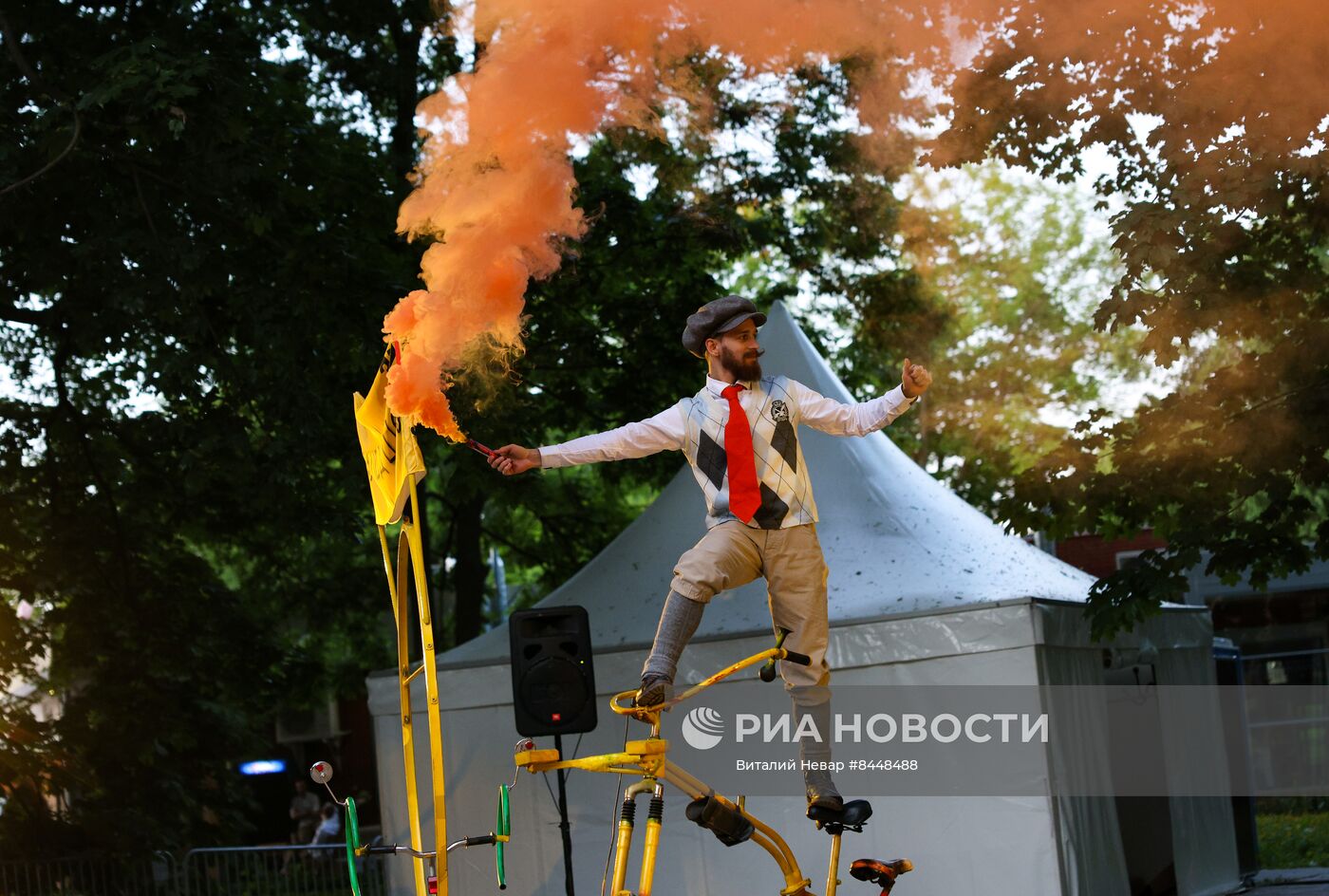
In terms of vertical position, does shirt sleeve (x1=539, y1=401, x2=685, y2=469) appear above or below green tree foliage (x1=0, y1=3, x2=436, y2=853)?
below

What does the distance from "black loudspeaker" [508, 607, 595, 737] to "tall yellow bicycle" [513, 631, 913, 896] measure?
39 centimetres

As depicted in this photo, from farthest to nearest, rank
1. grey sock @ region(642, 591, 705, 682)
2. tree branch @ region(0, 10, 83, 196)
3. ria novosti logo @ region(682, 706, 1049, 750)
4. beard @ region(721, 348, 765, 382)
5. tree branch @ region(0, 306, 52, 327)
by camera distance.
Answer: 1. tree branch @ region(0, 306, 52, 327)
2. tree branch @ region(0, 10, 83, 196)
3. ria novosti logo @ region(682, 706, 1049, 750)
4. beard @ region(721, 348, 765, 382)
5. grey sock @ region(642, 591, 705, 682)

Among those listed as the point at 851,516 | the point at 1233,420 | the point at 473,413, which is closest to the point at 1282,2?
the point at 1233,420

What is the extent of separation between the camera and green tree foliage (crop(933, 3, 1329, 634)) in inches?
235

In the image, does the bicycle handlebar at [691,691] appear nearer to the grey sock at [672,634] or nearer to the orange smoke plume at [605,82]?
the grey sock at [672,634]

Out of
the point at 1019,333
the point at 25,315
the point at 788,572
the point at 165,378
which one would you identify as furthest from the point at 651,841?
the point at 1019,333

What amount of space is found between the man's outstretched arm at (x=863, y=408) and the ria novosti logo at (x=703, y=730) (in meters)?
2.58

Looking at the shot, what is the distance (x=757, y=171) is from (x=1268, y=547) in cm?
597

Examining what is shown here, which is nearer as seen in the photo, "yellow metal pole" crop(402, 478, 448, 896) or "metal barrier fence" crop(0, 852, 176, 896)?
"yellow metal pole" crop(402, 478, 448, 896)

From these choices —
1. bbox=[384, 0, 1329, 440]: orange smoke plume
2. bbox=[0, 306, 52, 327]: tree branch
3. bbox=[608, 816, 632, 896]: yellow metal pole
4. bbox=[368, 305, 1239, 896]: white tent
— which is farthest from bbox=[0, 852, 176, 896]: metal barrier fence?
bbox=[608, 816, 632, 896]: yellow metal pole

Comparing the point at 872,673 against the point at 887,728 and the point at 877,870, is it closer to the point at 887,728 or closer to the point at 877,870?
the point at 887,728

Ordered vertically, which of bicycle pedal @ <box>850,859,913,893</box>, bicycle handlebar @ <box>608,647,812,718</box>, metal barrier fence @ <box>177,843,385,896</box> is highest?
bicycle handlebar @ <box>608,647,812,718</box>

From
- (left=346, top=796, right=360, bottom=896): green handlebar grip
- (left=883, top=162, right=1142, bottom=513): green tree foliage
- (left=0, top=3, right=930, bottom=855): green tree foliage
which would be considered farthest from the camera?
(left=883, top=162, right=1142, bottom=513): green tree foliage

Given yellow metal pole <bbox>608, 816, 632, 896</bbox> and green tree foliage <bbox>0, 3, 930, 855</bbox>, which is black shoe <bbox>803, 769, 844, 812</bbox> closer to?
yellow metal pole <bbox>608, 816, 632, 896</bbox>
